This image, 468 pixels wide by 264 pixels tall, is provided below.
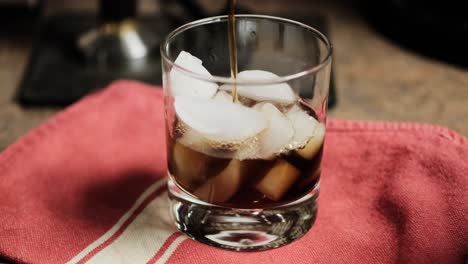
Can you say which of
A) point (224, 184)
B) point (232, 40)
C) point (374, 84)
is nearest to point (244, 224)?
point (224, 184)

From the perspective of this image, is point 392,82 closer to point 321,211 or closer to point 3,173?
point 321,211

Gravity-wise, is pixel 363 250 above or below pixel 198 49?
below

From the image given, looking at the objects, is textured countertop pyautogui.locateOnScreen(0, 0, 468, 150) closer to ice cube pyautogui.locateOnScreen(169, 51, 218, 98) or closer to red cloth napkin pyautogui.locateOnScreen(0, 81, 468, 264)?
red cloth napkin pyautogui.locateOnScreen(0, 81, 468, 264)

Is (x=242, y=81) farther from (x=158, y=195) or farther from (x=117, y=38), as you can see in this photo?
(x=117, y=38)

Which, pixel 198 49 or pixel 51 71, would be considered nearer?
pixel 198 49

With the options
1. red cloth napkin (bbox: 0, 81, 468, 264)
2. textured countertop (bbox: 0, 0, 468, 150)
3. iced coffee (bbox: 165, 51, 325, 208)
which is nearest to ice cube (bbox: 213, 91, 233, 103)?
iced coffee (bbox: 165, 51, 325, 208)

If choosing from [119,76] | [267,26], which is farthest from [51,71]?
[267,26]

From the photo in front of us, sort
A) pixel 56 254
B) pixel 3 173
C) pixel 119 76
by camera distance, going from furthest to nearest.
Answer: pixel 119 76 → pixel 3 173 → pixel 56 254
